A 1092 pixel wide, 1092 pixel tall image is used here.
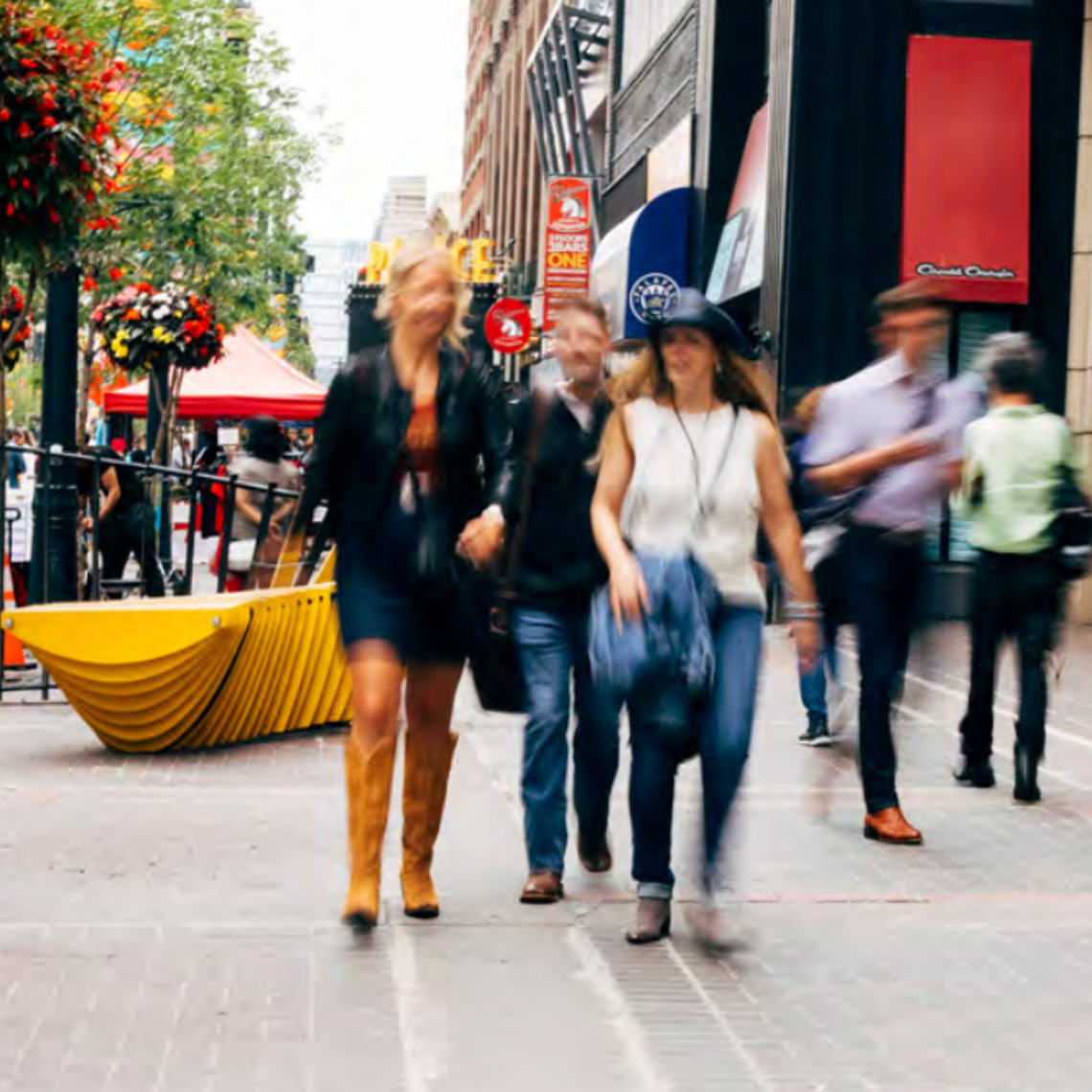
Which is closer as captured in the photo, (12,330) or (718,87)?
(12,330)

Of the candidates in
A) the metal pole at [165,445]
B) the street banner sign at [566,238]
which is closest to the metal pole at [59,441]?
the metal pole at [165,445]

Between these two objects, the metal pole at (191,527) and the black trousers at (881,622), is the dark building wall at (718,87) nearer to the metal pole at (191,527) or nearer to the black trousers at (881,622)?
the metal pole at (191,527)

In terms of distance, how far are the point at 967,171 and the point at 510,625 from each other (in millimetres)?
12264

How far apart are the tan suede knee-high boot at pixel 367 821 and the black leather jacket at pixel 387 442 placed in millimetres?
616

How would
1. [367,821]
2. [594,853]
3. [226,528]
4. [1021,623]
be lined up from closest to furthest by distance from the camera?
[367,821] < [594,853] < [1021,623] < [226,528]

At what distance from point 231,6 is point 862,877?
22848mm

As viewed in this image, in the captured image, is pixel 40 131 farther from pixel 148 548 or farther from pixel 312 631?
pixel 148 548

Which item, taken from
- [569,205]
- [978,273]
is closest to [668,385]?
[978,273]

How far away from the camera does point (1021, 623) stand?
305 inches

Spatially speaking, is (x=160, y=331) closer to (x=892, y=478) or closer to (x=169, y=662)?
(x=169, y=662)

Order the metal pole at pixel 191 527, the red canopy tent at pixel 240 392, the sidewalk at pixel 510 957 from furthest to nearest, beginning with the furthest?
the red canopy tent at pixel 240 392
the metal pole at pixel 191 527
the sidewalk at pixel 510 957

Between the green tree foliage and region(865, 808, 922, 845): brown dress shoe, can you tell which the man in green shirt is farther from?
the green tree foliage

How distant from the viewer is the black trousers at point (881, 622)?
687 centimetres

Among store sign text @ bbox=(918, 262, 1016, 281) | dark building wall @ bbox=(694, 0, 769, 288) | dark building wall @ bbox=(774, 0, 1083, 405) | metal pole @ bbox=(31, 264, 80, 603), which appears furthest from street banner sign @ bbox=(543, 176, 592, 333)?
metal pole @ bbox=(31, 264, 80, 603)
